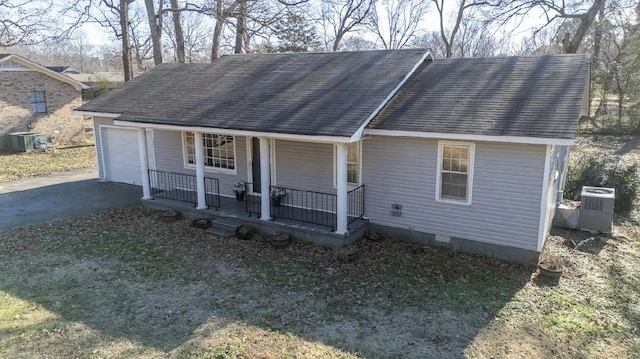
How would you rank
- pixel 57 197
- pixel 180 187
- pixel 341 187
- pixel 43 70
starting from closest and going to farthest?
pixel 341 187, pixel 180 187, pixel 57 197, pixel 43 70

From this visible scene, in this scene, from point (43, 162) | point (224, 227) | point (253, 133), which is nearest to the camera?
point (253, 133)

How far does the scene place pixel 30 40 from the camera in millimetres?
26156

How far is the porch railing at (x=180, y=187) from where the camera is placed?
13.1 m

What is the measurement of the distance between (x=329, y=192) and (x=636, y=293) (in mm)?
6489

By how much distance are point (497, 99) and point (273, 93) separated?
5386 millimetres

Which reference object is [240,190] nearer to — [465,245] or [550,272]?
[465,245]

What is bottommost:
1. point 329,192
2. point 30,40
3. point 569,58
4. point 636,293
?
point 636,293

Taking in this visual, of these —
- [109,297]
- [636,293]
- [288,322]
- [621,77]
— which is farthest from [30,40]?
Answer: [621,77]

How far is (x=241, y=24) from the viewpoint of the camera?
86.0 feet

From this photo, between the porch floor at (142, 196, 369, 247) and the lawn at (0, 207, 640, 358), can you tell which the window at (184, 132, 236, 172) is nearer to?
the porch floor at (142, 196, 369, 247)

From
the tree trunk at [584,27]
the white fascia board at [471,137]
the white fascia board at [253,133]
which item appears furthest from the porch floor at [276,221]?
the tree trunk at [584,27]

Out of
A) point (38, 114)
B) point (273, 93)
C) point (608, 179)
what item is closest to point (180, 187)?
point (273, 93)

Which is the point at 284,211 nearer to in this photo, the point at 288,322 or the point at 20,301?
the point at 288,322

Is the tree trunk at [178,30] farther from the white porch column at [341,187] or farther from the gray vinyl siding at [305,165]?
the white porch column at [341,187]
